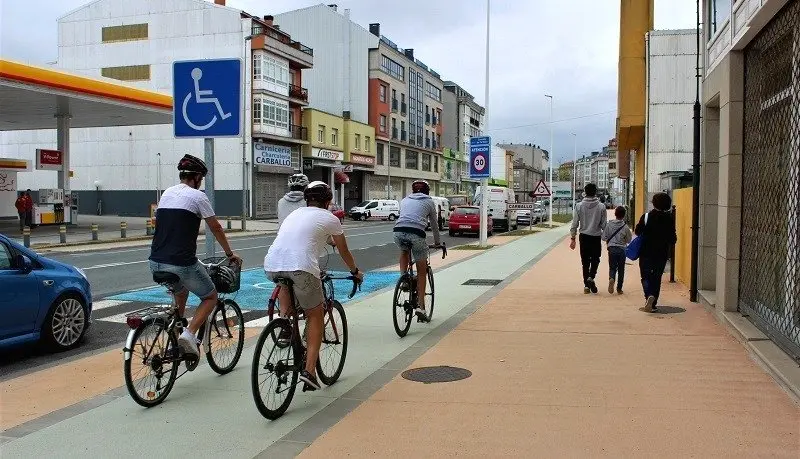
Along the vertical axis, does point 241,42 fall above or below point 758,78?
above

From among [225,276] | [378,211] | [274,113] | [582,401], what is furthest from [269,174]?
[582,401]

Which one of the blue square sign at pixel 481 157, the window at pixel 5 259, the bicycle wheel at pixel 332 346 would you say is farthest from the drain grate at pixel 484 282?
the blue square sign at pixel 481 157

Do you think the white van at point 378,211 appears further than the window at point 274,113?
Yes

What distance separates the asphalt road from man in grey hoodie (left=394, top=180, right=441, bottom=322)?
3.29ft

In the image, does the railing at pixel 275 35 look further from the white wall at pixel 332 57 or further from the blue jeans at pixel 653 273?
the blue jeans at pixel 653 273

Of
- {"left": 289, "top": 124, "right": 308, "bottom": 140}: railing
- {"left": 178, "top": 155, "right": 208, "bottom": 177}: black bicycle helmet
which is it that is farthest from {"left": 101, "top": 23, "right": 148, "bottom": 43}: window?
{"left": 178, "top": 155, "right": 208, "bottom": 177}: black bicycle helmet

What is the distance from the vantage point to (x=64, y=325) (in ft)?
24.5

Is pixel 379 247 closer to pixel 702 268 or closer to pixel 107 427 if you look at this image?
pixel 702 268

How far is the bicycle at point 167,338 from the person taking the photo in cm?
486

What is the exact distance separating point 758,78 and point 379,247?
17.0 m

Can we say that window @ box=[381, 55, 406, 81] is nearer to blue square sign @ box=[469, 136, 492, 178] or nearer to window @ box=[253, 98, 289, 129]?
window @ box=[253, 98, 289, 129]

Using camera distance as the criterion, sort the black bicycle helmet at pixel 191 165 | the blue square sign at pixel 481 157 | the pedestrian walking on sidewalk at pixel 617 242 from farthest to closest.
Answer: the blue square sign at pixel 481 157 < the pedestrian walking on sidewalk at pixel 617 242 < the black bicycle helmet at pixel 191 165

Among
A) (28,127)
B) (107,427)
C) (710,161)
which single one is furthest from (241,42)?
(107,427)

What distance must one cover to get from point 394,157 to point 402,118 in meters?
4.66
